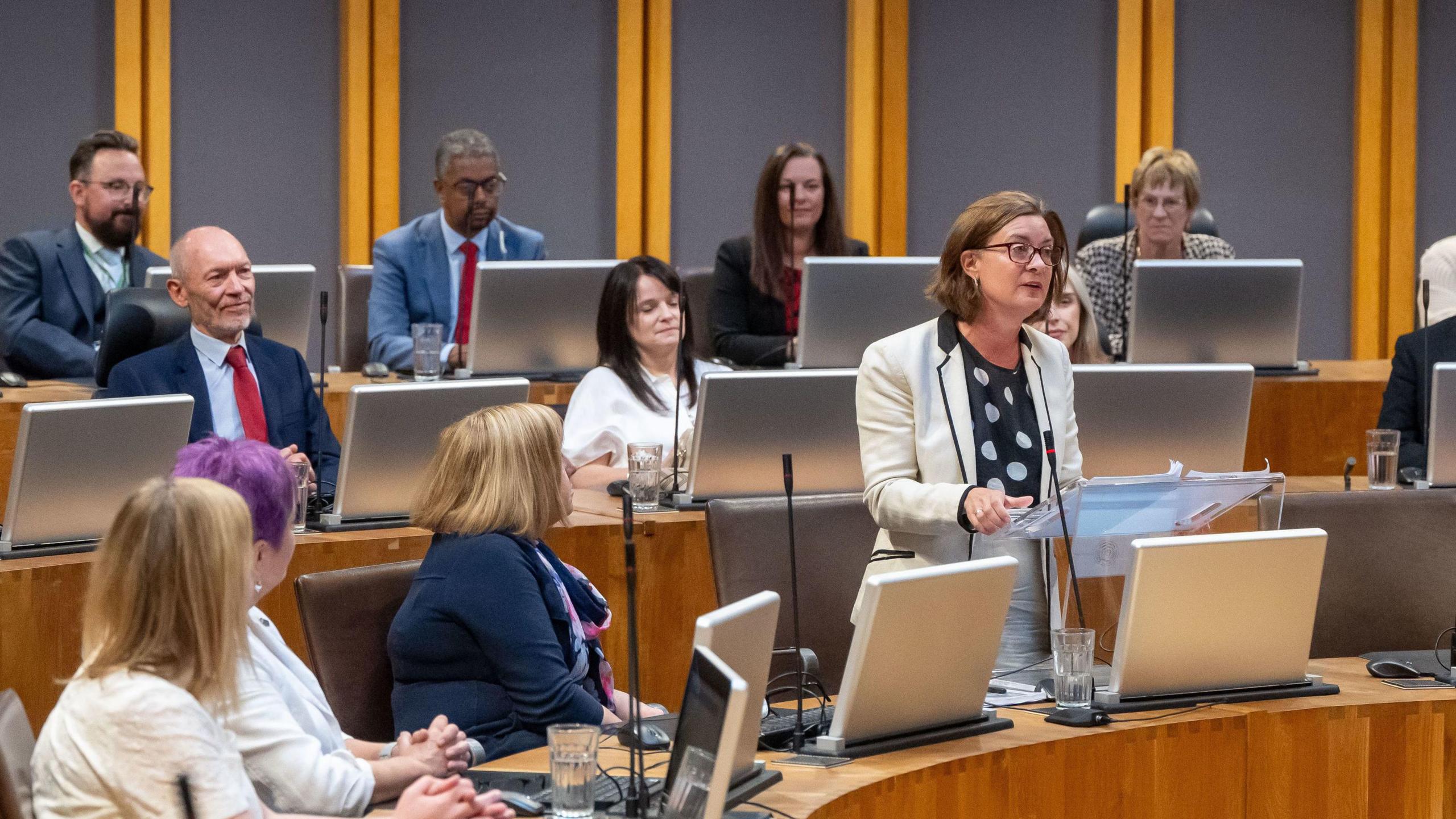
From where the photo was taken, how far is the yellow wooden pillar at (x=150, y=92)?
6.51m

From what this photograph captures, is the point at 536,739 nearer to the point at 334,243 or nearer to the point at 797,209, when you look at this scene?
the point at 797,209

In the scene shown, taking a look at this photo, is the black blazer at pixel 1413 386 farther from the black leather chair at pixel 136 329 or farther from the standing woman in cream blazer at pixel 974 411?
the black leather chair at pixel 136 329

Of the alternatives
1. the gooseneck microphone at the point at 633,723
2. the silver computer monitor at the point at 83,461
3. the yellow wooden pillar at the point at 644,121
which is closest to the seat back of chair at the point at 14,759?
the gooseneck microphone at the point at 633,723

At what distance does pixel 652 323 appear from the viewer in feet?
13.4

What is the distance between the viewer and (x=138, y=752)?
5.71 feet

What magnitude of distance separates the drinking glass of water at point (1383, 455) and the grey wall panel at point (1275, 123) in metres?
3.73

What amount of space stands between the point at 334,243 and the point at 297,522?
3697mm

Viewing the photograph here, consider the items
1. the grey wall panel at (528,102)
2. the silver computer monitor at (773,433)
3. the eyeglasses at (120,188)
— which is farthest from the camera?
the grey wall panel at (528,102)

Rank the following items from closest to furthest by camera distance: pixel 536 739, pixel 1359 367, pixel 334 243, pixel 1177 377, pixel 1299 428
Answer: pixel 536 739 → pixel 1177 377 → pixel 1299 428 → pixel 1359 367 → pixel 334 243

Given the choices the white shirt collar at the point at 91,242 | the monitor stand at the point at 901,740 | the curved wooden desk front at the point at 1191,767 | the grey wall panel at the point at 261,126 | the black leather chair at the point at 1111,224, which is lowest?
the curved wooden desk front at the point at 1191,767

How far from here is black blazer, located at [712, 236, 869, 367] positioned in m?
5.02

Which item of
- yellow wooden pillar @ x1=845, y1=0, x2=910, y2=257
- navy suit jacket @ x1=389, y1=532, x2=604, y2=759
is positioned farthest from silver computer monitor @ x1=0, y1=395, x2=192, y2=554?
yellow wooden pillar @ x1=845, y1=0, x2=910, y2=257

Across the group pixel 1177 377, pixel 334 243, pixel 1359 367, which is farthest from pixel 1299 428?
pixel 334 243

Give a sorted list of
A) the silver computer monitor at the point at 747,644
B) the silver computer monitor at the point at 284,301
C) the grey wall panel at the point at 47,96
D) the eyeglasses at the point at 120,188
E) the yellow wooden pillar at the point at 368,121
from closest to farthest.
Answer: the silver computer monitor at the point at 747,644, the silver computer monitor at the point at 284,301, the eyeglasses at the point at 120,188, the grey wall panel at the point at 47,96, the yellow wooden pillar at the point at 368,121
